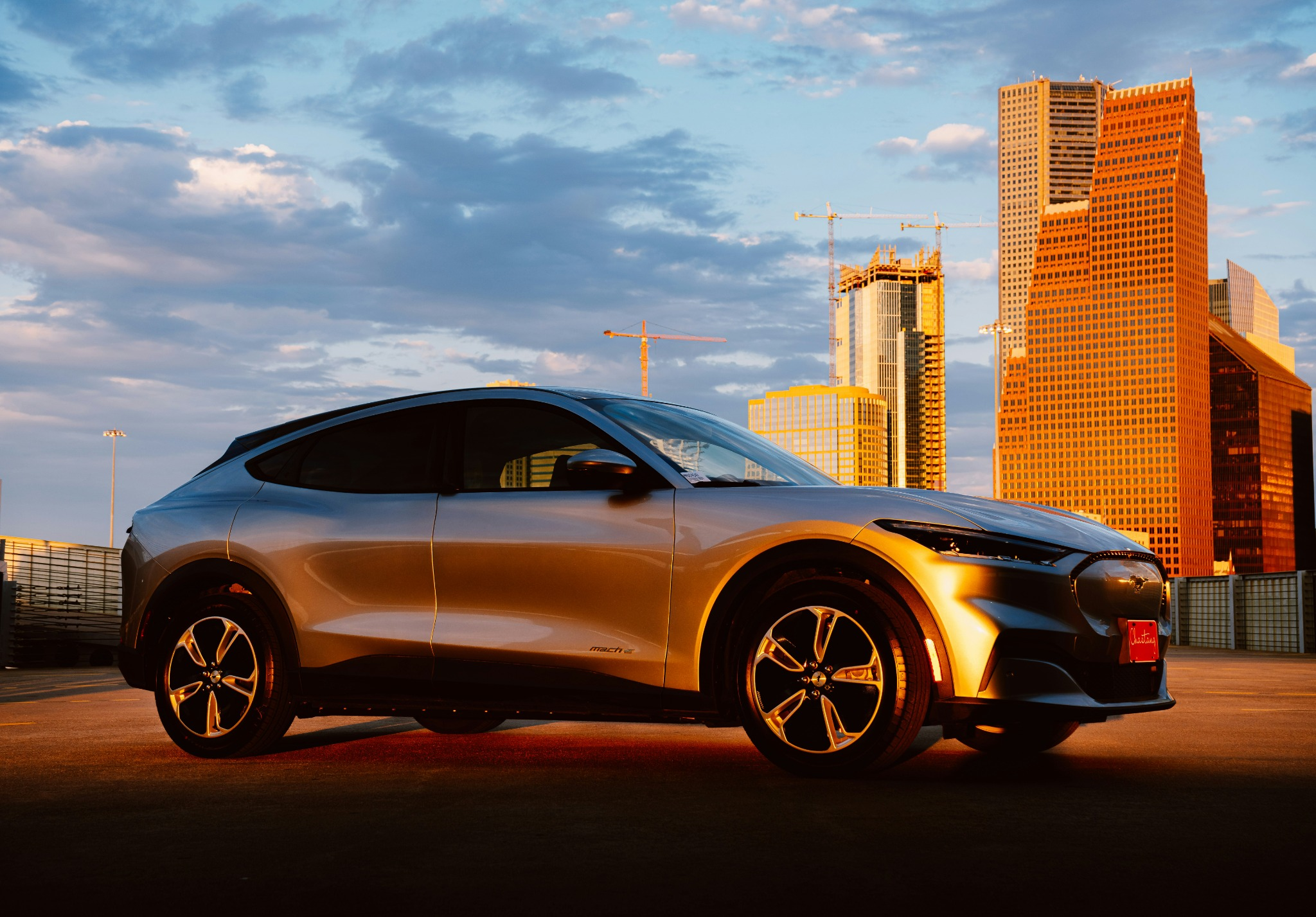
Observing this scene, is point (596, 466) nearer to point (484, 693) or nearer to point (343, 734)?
point (484, 693)

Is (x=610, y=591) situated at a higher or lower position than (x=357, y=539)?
lower

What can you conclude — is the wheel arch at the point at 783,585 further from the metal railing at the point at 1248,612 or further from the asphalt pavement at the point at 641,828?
the metal railing at the point at 1248,612

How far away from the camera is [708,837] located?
13.5 ft

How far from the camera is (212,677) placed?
6.38 m

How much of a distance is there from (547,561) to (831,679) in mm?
1254

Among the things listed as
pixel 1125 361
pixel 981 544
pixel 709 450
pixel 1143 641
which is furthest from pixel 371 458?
pixel 1125 361

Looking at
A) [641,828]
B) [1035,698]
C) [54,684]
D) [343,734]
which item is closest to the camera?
[641,828]

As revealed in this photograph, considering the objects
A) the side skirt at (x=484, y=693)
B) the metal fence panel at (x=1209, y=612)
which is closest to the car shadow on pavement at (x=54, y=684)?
the side skirt at (x=484, y=693)

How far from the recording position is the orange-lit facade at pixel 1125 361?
176875 millimetres

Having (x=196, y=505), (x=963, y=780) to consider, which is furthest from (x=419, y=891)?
(x=196, y=505)

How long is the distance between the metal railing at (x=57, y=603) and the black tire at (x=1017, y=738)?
18.4 meters

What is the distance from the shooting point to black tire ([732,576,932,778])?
507 cm

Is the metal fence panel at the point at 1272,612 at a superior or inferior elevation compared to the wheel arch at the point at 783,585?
inferior

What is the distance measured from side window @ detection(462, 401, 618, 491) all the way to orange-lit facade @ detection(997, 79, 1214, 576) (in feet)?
581
